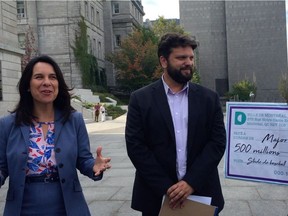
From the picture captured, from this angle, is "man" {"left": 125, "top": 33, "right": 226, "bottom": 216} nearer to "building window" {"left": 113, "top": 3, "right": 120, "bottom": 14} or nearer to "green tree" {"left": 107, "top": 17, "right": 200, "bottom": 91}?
"green tree" {"left": 107, "top": 17, "right": 200, "bottom": 91}

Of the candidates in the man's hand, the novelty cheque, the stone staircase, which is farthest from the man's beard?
the stone staircase

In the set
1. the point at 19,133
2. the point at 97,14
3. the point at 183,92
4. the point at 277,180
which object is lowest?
the point at 277,180

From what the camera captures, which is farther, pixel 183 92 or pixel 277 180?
pixel 277 180

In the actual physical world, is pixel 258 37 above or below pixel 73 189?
above

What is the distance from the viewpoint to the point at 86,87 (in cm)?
A: 4338

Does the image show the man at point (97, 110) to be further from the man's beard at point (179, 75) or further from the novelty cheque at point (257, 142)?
the man's beard at point (179, 75)

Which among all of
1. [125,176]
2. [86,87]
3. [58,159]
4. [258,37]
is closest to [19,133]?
[58,159]

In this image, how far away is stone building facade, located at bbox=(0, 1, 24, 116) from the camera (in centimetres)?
1742

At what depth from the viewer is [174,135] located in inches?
123

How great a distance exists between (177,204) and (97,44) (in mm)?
48612

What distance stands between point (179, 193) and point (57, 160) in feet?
3.04

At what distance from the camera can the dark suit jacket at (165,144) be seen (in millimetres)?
3086

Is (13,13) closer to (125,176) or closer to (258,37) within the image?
(125,176)

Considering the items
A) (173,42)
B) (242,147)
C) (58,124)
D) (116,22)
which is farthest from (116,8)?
(58,124)
